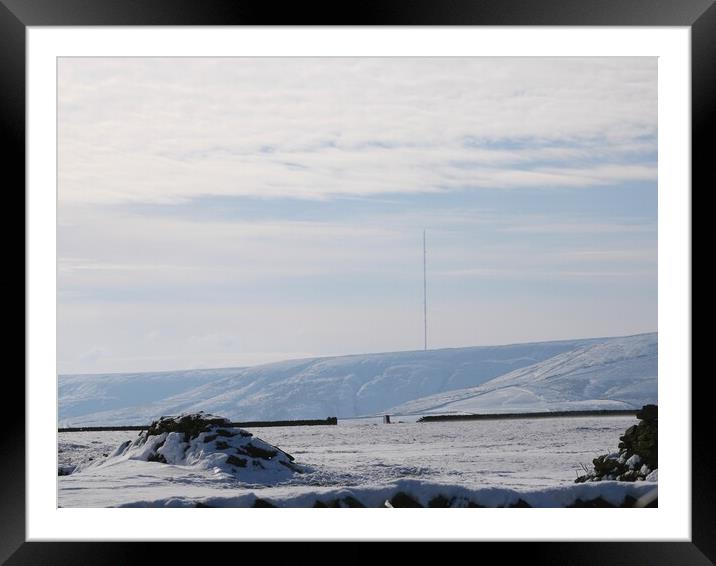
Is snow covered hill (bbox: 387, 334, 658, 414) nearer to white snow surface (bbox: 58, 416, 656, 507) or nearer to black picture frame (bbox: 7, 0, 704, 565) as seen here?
white snow surface (bbox: 58, 416, 656, 507)

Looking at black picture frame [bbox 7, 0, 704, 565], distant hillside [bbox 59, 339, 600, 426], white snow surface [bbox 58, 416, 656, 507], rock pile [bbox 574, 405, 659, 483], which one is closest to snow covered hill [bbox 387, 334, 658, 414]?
Answer: distant hillside [bbox 59, 339, 600, 426]

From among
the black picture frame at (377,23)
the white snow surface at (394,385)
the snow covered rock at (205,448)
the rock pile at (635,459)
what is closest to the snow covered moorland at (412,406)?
the white snow surface at (394,385)

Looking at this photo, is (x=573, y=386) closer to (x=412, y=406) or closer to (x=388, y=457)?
(x=412, y=406)

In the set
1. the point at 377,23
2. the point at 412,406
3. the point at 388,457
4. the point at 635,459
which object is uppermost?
the point at 377,23

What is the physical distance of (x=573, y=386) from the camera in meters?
7.77

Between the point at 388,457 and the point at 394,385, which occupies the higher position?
the point at 394,385

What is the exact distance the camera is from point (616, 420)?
726 cm

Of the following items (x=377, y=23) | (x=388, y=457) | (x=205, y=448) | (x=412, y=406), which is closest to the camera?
(x=377, y=23)

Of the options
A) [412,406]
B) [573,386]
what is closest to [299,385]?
[412,406]

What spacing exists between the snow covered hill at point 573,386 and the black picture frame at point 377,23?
520cm

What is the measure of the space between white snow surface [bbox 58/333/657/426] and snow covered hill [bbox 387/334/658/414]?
1cm

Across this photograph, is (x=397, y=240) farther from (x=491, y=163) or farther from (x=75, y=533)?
(x=75, y=533)

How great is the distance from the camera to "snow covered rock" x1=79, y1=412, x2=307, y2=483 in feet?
14.2

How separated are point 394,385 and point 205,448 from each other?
11.9 ft
